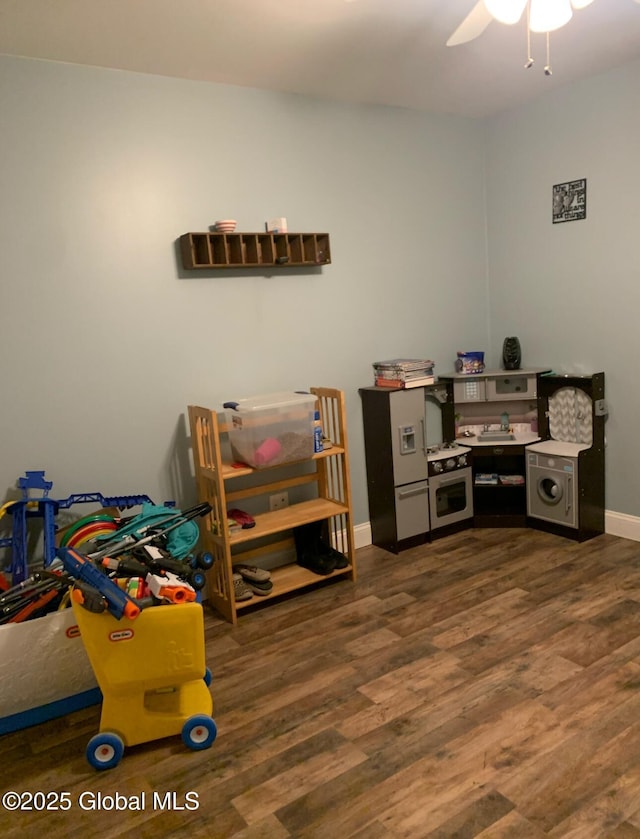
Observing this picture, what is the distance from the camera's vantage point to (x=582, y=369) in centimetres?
388

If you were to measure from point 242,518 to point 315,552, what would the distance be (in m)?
0.49

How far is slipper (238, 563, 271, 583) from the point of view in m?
3.16

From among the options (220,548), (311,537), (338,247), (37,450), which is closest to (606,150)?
(338,247)

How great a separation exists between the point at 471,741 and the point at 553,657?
2.10 ft

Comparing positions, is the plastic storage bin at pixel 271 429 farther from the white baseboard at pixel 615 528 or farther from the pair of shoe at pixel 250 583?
the white baseboard at pixel 615 528

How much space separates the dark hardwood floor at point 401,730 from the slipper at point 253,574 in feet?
0.53

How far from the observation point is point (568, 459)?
3645 mm

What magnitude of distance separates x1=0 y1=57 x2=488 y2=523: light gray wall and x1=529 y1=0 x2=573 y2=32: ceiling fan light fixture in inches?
63.7

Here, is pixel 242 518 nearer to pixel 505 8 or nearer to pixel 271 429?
pixel 271 429

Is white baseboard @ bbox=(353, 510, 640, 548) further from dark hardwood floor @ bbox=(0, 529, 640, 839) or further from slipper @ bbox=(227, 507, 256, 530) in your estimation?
slipper @ bbox=(227, 507, 256, 530)

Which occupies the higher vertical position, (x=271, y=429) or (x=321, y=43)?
(x=321, y=43)

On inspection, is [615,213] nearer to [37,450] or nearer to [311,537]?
[311,537]

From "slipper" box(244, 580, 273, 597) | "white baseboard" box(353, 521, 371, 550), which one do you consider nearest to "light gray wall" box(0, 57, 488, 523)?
"white baseboard" box(353, 521, 371, 550)

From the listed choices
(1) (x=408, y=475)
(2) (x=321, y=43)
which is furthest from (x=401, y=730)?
(2) (x=321, y=43)
